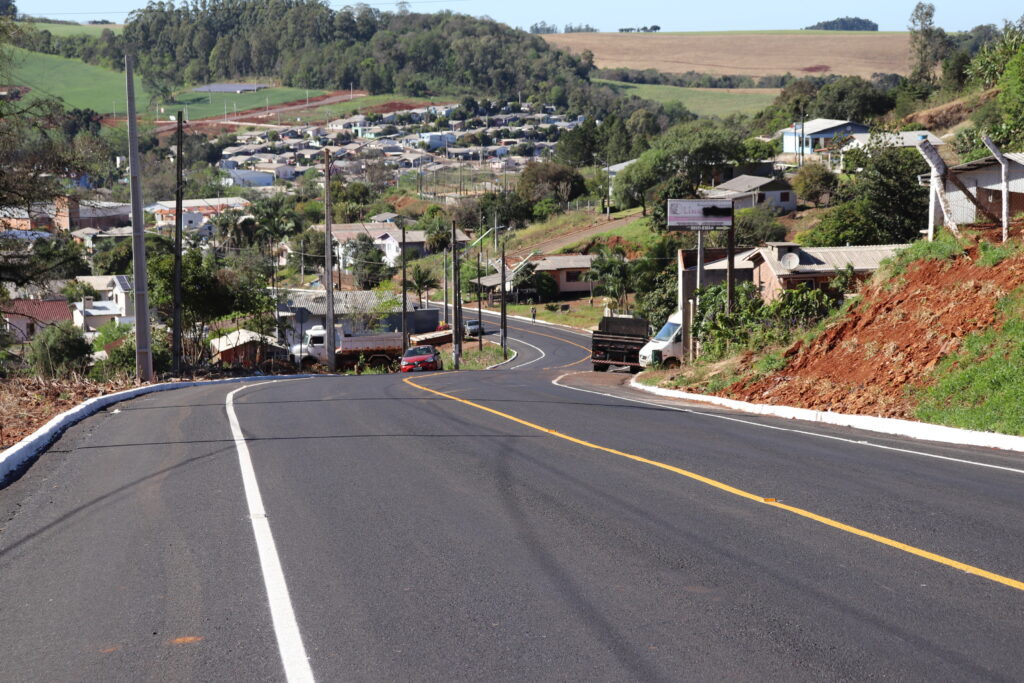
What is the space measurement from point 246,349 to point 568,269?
4243 cm

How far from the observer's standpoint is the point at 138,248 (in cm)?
2636

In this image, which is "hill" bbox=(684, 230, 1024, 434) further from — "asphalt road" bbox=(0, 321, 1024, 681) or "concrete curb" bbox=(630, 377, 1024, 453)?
"asphalt road" bbox=(0, 321, 1024, 681)

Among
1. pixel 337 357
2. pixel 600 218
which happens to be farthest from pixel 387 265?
pixel 337 357

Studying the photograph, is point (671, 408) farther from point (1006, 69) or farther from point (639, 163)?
point (639, 163)

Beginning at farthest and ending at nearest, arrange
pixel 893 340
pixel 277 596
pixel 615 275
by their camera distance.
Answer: pixel 615 275
pixel 893 340
pixel 277 596

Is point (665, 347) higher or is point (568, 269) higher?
point (665, 347)

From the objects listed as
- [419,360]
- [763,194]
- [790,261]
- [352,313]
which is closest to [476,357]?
[352,313]

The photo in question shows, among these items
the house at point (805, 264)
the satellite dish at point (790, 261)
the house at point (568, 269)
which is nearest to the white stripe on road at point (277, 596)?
the satellite dish at point (790, 261)

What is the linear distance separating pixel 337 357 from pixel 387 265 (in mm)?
62653

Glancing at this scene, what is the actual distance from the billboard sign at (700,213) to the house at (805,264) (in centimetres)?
516

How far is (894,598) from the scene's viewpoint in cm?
639

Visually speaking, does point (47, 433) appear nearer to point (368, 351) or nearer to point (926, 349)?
point (926, 349)

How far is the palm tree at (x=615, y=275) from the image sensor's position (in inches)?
3233

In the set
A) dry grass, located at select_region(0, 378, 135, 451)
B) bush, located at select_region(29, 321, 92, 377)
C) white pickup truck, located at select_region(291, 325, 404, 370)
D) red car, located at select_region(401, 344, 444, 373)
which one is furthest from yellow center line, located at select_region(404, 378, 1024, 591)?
white pickup truck, located at select_region(291, 325, 404, 370)
